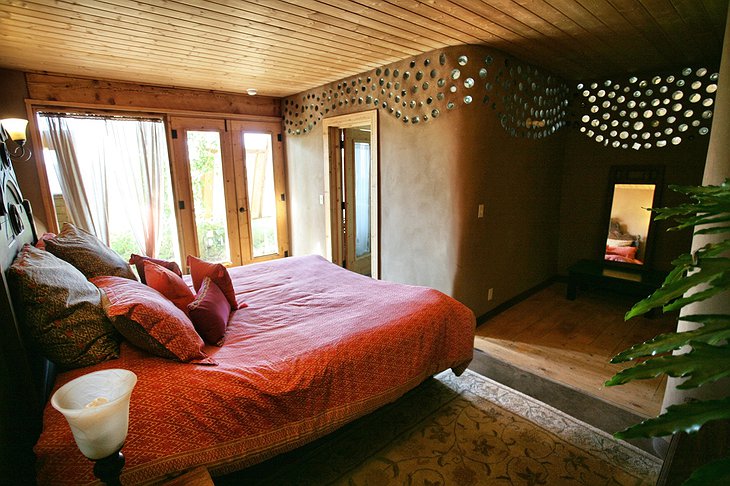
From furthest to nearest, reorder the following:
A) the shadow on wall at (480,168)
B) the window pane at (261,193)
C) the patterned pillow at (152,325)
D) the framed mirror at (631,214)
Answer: the window pane at (261,193), the framed mirror at (631,214), the shadow on wall at (480,168), the patterned pillow at (152,325)

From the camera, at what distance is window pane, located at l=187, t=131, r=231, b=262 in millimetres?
4512

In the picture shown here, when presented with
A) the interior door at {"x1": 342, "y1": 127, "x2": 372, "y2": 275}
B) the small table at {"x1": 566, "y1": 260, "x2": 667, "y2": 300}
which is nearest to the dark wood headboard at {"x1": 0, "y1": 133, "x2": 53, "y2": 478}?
the interior door at {"x1": 342, "y1": 127, "x2": 372, "y2": 275}

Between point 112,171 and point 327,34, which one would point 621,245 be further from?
point 112,171

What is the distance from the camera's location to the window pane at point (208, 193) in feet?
14.8

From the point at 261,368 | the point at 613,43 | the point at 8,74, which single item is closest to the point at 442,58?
the point at 613,43

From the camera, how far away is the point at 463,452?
6.22 feet

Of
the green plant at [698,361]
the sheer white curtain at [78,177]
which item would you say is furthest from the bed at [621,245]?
the sheer white curtain at [78,177]

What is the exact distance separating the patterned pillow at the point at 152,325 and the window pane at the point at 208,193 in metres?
3.15

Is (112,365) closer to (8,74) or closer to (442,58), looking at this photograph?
(442,58)

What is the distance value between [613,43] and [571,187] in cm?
191

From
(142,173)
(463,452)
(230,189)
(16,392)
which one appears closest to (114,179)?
(142,173)

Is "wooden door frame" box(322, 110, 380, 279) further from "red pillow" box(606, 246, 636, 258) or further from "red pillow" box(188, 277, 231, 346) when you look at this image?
"red pillow" box(606, 246, 636, 258)

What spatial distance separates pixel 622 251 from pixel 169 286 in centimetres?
452

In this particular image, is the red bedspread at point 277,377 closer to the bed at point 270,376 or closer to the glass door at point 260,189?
the bed at point 270,376
